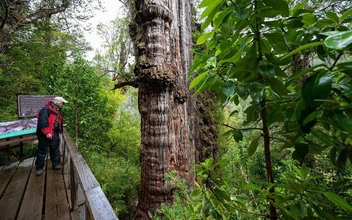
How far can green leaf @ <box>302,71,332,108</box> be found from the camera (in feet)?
1.28

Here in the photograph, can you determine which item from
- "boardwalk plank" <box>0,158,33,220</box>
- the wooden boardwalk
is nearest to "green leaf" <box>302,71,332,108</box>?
the wooden boardwalk

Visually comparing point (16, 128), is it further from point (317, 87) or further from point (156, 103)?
point (317, 87)

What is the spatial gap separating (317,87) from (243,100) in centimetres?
27

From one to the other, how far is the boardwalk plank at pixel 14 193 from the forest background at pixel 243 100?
6.51 ft

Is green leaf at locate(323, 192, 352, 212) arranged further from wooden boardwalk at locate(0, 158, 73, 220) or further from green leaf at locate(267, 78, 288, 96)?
wooden boardwalk at locate(0, 158, 73, 220)

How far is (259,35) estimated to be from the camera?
2.02ft

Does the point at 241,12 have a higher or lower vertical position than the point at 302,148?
higher

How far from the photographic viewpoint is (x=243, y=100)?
0.67 m

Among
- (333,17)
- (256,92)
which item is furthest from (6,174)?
(333,17)

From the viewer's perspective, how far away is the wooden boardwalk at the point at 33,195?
2.34 m

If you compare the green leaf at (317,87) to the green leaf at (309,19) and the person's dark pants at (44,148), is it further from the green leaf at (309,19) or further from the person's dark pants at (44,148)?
the person's dark pants at (44,148)

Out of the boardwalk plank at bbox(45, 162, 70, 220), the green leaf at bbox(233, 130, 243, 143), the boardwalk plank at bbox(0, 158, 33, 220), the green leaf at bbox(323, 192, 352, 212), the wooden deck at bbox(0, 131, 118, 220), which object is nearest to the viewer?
the green leaf at bbox(323, 192, 352, 212)

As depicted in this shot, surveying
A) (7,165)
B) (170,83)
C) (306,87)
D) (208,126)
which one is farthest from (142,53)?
(7,165)

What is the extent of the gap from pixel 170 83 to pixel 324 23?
234cm
